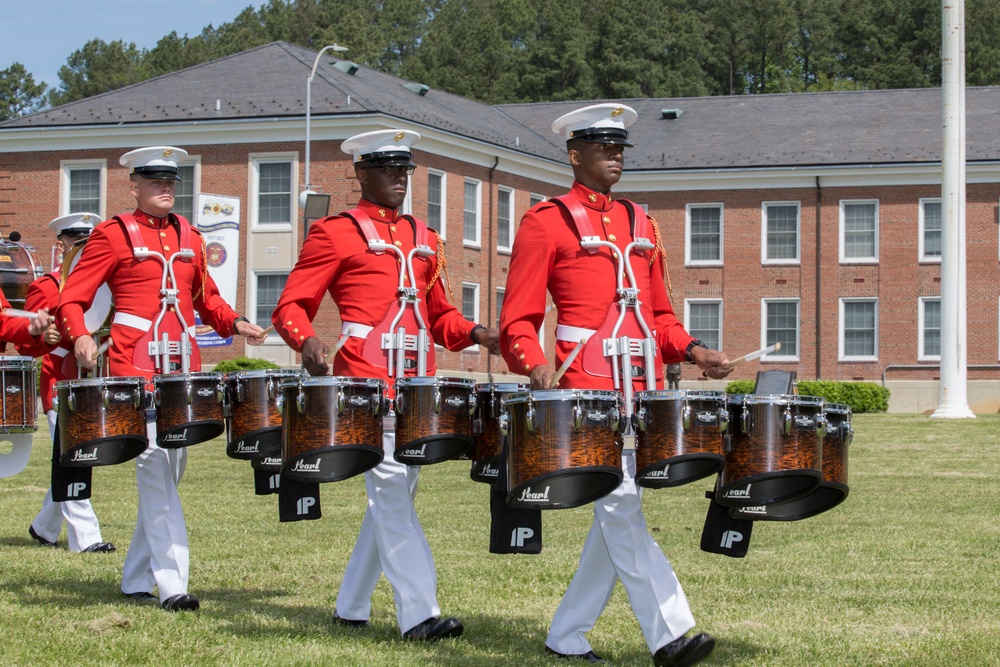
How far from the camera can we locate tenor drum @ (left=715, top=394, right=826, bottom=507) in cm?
642

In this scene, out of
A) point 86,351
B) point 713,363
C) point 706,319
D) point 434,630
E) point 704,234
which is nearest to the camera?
point 713,363

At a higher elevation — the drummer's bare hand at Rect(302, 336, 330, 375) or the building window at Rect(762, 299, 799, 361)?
the building window at Rect(762, 299, 799, 361)

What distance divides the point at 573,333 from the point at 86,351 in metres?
2.86

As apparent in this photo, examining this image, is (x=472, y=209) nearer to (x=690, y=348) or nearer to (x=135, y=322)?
(x=135, y=322)

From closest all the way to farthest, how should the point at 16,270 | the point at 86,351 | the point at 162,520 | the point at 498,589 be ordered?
1. the point at 86,351
2. the point at 162,520
3. the point at 498,589
4. the point at 16,270

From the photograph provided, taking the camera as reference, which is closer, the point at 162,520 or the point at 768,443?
the point at 768,443

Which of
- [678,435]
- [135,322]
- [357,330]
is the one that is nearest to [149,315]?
[135,322]

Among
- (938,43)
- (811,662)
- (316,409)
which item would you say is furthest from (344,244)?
(938,43)

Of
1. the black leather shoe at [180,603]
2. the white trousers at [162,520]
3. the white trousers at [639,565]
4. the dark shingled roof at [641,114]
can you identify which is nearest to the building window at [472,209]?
the dark shingled roof at [641,114]

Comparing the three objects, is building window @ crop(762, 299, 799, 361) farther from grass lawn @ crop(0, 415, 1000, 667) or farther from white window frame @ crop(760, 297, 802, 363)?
grass lawn @ crop(0, 415, 1000, 667)

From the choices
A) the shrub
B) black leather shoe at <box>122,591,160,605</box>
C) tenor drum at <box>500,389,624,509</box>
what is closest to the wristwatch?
tenor drum at <box>500,389,624,509</box>

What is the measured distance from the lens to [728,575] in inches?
390

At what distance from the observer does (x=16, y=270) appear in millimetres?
23422

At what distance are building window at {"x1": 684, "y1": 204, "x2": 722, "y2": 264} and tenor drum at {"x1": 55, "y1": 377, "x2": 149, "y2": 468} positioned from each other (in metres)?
43.4
